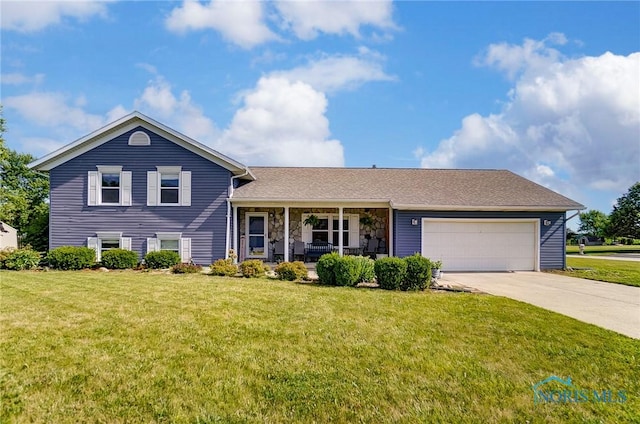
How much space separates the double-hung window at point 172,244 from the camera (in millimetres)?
14430

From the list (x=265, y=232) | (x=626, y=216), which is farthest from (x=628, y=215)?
(x=265, y=232)

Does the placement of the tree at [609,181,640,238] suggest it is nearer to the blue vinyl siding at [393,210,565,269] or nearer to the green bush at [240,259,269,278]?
the blue vinyl siding at [393,210,565,269]

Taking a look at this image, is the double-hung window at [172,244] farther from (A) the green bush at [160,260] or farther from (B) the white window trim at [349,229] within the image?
(B) the white window trim at [349,229]

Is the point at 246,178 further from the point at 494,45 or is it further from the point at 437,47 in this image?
the point at 494,45

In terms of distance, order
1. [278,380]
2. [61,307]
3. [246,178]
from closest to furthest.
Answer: [278,380] < [61,307] < [246,178]

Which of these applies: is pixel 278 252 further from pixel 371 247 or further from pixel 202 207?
pixel 371 247

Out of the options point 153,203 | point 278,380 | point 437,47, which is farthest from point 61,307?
point 437,47

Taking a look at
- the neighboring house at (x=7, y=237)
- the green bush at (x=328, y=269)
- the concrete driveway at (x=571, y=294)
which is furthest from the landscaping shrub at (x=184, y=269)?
the neighboring house at (x=7, y=237)

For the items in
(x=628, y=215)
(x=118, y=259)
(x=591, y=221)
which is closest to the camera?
(x=118, y=259)

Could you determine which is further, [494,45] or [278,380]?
[494,45]

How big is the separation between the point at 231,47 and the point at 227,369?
11.1m

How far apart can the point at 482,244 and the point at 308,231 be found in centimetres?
777

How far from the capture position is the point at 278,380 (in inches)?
160

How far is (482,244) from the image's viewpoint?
14977 mm
